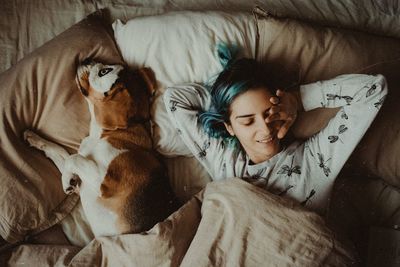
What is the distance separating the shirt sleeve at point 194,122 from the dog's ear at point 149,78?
5cm

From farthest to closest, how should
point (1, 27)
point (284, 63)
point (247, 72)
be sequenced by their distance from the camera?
point (1, 27)
point (284, 63)
point (247, 72)

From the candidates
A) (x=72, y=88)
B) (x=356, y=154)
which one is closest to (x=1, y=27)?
(x=72, y=88)

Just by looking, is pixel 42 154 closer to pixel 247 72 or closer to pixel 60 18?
pixel 60 18

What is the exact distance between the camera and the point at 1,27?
1522mm

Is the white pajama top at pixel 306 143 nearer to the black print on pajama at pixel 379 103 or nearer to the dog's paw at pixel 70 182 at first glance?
the black print on pajama at pixel 379 103

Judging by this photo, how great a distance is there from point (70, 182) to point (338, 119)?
2.50 feet

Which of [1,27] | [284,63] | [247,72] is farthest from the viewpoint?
[1,27]

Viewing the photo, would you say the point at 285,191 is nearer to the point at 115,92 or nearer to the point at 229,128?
the point at 229,128

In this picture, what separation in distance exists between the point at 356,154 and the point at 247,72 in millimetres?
400

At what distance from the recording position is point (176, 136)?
1.29 meters

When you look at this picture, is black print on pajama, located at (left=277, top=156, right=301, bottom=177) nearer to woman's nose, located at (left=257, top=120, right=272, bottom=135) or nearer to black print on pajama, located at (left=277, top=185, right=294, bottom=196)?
black print on pajama, located at (left=277, top=185, right=294, bottom=196)

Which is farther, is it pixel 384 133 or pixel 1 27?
pixel 1 27

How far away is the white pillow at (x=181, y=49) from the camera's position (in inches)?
50.9

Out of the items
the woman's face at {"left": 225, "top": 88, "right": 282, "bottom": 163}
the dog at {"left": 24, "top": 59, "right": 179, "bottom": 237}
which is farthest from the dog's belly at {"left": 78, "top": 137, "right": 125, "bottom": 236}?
the woman's face at {"left": 225, "top": 88, "right": 282, "bottom": 163}
